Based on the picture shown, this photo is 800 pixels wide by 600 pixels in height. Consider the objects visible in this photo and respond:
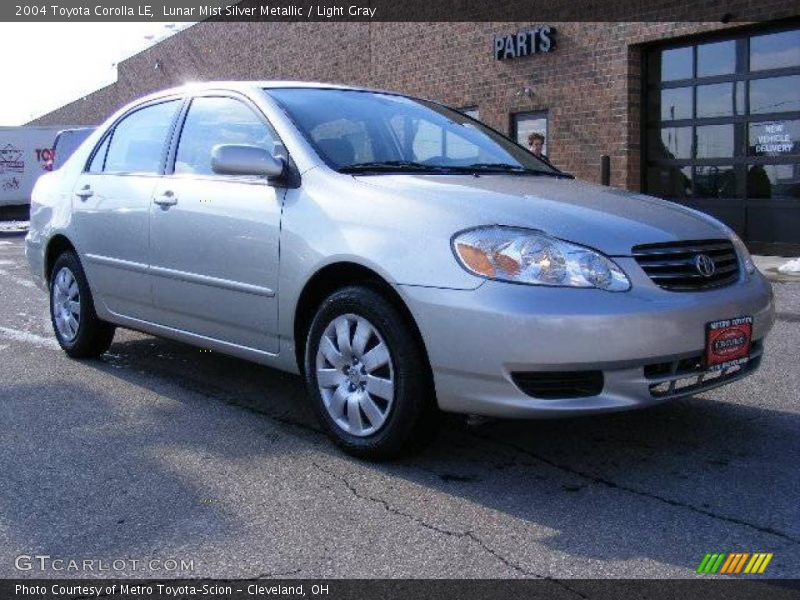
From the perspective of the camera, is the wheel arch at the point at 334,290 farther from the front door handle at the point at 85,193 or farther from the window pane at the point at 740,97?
the window pane at the point at 740,97

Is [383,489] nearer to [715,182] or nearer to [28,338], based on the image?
[28,338]

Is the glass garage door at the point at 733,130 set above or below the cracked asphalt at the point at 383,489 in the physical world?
above

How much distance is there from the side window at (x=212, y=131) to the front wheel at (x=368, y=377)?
1.07 meters

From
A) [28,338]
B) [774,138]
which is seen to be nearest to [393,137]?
[28,338]

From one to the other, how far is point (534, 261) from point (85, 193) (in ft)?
10.8

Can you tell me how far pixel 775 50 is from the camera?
38.9ft

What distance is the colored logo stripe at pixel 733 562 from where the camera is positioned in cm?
288

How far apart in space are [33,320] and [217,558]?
17.6 feet

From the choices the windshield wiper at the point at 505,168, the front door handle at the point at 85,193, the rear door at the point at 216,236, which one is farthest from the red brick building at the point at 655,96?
the front door handle at the point at 85,193

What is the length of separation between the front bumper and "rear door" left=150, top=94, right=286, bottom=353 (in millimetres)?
950

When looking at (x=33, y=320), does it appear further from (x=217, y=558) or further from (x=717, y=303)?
(x=717, y=303)

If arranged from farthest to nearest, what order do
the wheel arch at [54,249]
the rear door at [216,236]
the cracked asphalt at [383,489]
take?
the wheel arch at [54,249] < the rear door at [216,236] < the cracked asphalt at [383,489]

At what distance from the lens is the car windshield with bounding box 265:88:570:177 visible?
4.36m

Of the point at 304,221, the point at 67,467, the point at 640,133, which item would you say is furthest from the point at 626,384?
the point at 640,133
